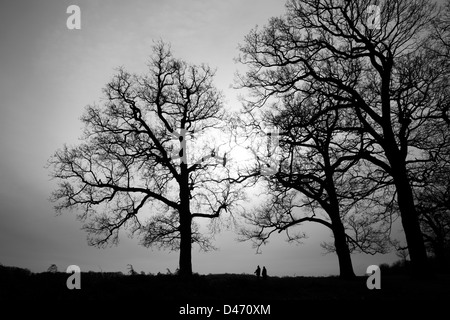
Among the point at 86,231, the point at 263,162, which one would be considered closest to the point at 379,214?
the point at 263,162

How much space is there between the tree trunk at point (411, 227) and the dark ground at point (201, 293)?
738mm

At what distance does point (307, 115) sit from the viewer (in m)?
14.5

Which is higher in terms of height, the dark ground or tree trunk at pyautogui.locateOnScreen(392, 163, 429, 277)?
tree trunk at pyautogui.locateOnScreen(392, 163, 429, 277)

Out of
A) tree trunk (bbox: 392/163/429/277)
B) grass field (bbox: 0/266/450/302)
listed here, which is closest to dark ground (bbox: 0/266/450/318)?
grass field (bbox: 0/266/450/302)

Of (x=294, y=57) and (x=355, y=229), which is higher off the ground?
(x=294, y=57)

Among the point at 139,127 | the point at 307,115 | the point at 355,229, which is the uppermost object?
the point at 139,127

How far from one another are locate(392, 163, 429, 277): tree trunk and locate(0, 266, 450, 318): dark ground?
738 millimetres

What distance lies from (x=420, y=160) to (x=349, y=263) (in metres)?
7.23

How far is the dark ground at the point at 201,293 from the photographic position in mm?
7633

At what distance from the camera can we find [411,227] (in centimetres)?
1366

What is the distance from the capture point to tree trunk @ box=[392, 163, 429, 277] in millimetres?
13477

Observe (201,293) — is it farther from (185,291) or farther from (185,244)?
(185,244)

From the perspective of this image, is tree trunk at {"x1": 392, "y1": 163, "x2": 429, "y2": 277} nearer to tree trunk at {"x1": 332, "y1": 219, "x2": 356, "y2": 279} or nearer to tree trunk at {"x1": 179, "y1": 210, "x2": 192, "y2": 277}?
tree trunk at {"x1": 332, "y1": 219, "x2": 356, "y2": 279}
